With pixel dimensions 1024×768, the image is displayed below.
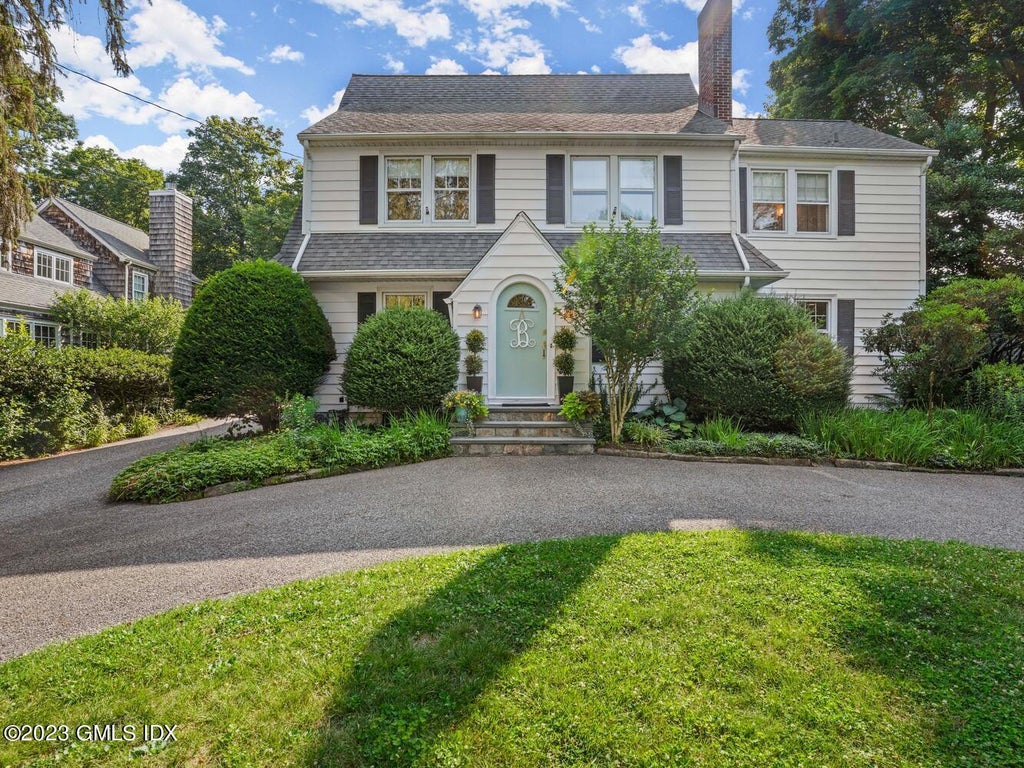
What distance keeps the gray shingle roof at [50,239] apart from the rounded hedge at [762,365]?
19.0 m

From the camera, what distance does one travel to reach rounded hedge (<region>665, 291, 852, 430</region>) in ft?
25.8

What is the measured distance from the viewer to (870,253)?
1116 centimetres

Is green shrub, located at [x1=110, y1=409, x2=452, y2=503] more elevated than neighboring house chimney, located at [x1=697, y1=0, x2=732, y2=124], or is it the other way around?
neighboring house chimney, located at [x1=697, y1=0, x2=732, y2=124]

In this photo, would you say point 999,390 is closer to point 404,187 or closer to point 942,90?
point 404,187

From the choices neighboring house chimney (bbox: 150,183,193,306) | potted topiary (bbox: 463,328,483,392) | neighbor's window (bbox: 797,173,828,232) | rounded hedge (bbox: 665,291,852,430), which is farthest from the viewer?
neighboring house chimney (bbox: 150,183,193,306)

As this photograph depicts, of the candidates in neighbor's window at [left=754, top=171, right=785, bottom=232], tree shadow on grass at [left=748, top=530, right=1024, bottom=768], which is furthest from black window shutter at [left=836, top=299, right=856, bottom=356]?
tree shadow on grass at [left=748, top=530, right=1024, bottom=768]

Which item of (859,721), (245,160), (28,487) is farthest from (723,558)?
(245,160)

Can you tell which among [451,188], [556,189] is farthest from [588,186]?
[451,188]

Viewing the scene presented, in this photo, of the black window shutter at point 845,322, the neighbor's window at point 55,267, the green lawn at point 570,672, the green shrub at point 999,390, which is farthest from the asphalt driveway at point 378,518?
the neighbor's window at point 55,267

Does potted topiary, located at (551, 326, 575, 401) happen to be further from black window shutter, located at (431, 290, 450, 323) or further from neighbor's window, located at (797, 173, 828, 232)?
neighbor's window, located at (797, 173, 828, 232)

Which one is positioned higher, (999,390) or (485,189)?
(485,189)

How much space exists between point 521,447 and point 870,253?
966 centimetres

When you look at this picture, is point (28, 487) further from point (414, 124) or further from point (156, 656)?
point (414, 124)

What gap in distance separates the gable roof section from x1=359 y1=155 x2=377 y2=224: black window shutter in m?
12.2
